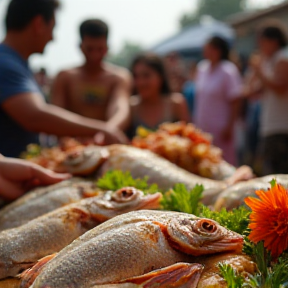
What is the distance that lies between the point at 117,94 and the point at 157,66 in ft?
2.18

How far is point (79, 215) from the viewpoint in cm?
188

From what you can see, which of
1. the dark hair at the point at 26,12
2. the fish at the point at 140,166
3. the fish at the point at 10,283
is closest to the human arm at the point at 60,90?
the dark hair at the point at 26,12

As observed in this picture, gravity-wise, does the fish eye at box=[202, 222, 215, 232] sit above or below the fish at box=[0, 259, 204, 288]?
above

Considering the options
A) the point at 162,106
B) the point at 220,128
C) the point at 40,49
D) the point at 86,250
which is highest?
the point at 40,49

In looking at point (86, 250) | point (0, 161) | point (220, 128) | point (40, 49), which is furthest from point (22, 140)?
point (220, 128)

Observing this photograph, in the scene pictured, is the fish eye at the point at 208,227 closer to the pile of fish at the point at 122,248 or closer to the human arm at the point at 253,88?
the pile of fish at the point at 122,248

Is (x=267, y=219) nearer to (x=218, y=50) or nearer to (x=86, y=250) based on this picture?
(x=86, y=250)

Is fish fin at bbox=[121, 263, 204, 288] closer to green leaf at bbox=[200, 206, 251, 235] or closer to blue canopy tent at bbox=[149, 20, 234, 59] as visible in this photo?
green leaf at bbox=[200, 206, 251, 235]

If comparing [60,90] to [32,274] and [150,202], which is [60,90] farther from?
[32,274]

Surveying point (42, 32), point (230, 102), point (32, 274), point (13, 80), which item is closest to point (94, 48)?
point (42, 32)

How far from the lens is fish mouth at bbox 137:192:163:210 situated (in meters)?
1.91

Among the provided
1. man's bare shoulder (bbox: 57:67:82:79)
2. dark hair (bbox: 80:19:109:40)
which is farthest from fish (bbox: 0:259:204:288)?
man's bare shoulder (bbox: 57:67:82:79)

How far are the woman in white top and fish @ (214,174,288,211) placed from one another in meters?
3.19

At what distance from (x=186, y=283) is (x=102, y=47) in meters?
3.41
